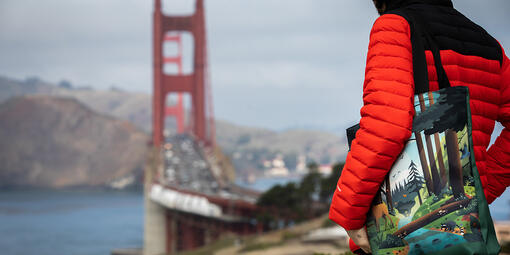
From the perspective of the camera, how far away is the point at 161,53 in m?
45.5

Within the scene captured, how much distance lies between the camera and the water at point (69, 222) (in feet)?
145

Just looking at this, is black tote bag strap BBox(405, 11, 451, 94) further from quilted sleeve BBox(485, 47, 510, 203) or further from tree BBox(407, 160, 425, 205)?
quilted sleeve BBox(485, 47, 510, 203)

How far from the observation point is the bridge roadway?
2334cm

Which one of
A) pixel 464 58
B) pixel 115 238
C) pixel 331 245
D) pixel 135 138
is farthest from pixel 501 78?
pixel 135 138

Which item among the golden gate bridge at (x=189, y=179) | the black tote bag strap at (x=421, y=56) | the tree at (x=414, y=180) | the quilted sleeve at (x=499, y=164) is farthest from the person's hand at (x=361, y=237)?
the golden gate bridge at (x=189, y=179)

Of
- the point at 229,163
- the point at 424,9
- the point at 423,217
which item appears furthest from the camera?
the point at 229,163

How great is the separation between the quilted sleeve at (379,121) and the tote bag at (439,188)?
40mm

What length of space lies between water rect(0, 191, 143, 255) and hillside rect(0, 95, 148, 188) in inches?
180

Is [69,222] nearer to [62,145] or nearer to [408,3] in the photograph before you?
[62,145]

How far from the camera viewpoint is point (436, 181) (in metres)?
1.44

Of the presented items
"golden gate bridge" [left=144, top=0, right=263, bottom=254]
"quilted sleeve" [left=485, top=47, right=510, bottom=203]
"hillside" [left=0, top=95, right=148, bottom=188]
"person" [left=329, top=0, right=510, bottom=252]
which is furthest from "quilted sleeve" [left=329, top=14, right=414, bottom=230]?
"hillside" [left=0, top=95, right=148, bottom=188]

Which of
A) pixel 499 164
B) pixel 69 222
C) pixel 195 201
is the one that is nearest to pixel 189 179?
pixel 195 201

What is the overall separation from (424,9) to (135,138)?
91.6 meters

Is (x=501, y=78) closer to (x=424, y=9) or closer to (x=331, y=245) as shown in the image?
(x=424, y=9)
